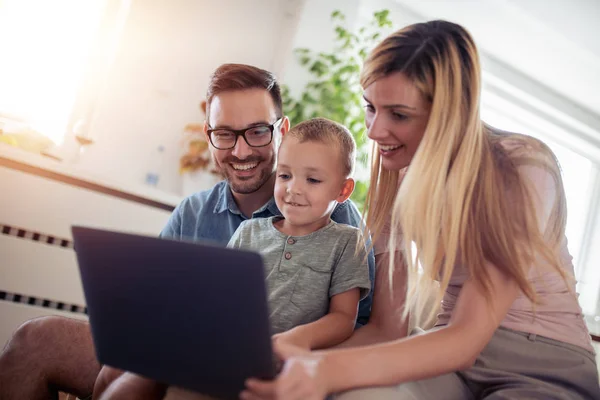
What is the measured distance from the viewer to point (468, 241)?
98 centimetres

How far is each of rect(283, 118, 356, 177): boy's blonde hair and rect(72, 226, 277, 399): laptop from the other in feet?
1.95

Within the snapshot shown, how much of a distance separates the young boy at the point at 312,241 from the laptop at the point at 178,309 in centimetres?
36

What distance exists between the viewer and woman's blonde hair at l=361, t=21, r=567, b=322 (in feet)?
3.14

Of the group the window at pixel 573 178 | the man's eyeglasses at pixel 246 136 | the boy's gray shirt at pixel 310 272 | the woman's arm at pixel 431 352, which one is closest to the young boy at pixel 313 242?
the boy's gray shirt at pixel 310 272

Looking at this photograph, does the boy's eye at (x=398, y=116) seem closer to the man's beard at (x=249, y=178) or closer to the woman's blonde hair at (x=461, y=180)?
the woman's blonde hair at (x=461, y=180)

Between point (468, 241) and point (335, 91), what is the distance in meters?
2.93

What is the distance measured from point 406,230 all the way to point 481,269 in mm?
157

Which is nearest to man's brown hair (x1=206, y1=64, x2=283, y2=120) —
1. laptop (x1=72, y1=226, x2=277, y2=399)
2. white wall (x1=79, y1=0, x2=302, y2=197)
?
laptop (x1=72, y1=226, x2=277, y2=399)

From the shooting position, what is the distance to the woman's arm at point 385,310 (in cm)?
126

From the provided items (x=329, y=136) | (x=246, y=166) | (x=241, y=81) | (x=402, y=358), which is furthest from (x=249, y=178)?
(x=402, y=358)

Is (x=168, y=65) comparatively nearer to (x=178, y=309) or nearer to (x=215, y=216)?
(x=215, y=216)

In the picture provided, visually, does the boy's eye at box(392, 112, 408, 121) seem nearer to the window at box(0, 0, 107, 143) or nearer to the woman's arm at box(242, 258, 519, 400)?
the woman's arm at box(242, 258, 519, 400)

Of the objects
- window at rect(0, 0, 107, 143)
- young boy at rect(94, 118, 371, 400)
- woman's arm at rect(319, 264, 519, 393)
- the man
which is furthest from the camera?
window at rect(0, 0, 107, 143)

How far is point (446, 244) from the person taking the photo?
3.27 feet
